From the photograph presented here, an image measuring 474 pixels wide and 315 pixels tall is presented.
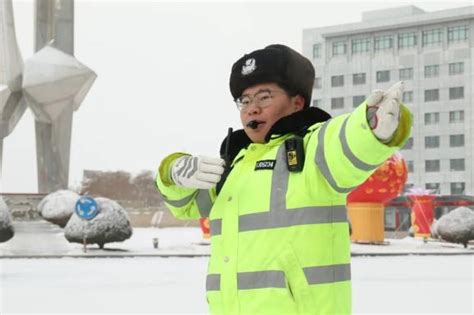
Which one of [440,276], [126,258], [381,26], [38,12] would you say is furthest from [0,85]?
[381,26]

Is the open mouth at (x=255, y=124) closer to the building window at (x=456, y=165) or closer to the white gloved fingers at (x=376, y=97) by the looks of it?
the white gloved fingers at (x=376, y=97)

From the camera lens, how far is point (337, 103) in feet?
213

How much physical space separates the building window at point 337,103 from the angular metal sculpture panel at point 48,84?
1459 inches

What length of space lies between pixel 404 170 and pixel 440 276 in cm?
986

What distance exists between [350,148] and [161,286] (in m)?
9.93

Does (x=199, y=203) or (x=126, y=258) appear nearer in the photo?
(x=199, y=203)

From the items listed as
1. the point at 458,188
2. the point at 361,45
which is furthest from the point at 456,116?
the point at 361,45

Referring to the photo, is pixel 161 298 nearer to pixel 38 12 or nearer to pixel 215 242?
pixel 215 242

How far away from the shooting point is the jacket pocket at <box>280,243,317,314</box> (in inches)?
96.3

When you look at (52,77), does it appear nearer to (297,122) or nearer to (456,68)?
(297,122)

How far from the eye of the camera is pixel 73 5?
3089 centimetres

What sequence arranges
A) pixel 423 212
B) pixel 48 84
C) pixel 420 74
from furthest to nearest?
1. pixel 420 74
2. pixel 423 212
3. pixel 48 84

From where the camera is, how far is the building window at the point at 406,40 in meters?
62.7

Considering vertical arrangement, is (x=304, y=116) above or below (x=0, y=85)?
below
